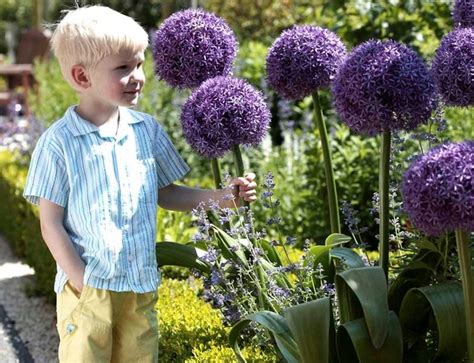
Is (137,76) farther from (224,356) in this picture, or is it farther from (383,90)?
(224,356)

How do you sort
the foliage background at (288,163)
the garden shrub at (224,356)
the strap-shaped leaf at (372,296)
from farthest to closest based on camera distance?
the foliage background at (288,163) < the garden shrub at (224,356) < the strap-shaped leaf at (372,296)

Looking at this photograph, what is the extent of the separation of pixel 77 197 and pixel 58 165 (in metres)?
0.10

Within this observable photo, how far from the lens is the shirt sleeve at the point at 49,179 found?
8.13ft

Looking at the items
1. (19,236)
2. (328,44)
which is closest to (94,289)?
(328,44)

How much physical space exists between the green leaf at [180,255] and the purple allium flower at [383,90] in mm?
786

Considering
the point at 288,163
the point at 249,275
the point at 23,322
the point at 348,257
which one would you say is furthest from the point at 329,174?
the point at 288,163

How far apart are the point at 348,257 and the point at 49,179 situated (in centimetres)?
86

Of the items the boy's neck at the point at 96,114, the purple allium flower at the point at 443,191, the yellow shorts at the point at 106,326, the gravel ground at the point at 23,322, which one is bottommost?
the gravel ground at the point at 23,322

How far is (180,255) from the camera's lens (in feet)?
9.68

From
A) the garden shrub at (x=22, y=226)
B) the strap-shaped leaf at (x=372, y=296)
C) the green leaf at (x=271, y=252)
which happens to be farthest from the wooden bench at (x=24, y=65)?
the strap-shaped leaf at (x=372, y=296)

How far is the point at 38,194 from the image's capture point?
247 centimetres

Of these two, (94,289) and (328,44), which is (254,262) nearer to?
(94,289)

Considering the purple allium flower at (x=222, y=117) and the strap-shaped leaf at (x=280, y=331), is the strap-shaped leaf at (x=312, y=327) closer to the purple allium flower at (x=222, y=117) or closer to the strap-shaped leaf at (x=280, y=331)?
the strap-shaped leaf at (x=280, y=331)

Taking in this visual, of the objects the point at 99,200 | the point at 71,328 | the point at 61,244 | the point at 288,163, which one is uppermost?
the point at 99,200
